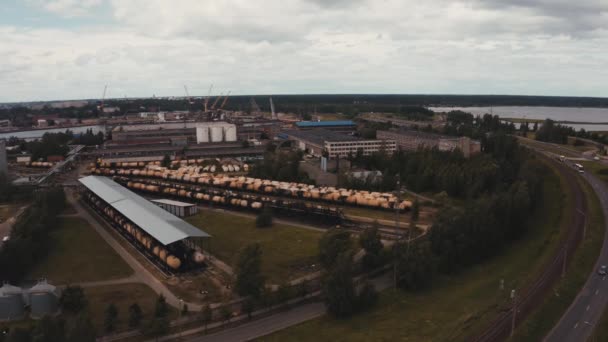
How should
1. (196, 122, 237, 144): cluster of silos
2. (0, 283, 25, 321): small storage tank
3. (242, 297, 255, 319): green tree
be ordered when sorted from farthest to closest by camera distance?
(196, 122, 237, 144): cluster of silos
(242, 297, 255, 319): green tree
(0, 283, 25, 321): small storage tank

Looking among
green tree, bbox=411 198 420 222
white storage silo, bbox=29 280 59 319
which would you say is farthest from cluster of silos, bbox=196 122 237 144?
white storage silo, bbox=29 280 59 319

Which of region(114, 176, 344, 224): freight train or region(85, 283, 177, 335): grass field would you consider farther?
region(114, 176, 344, 224): freight train

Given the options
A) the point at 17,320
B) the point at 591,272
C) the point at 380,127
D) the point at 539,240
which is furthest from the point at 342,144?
the point at 17,320

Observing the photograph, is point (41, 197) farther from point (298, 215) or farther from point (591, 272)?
point (591, 272)

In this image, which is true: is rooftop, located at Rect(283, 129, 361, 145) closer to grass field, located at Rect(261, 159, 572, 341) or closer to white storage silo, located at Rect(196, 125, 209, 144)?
white storage silo, located at Rect(196, 125, 209, 144)

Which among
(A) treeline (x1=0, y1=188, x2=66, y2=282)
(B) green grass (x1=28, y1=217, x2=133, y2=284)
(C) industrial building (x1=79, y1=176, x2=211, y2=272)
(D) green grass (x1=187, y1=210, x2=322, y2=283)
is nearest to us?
(A) treeline (x1=0, y1=188, x2=66, y2=282)

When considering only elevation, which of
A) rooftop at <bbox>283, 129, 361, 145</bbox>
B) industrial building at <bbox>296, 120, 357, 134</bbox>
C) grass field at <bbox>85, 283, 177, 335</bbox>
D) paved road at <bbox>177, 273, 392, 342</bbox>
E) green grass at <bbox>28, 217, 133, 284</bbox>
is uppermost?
industrial building at <bbox>296, 120, 357, 134</bbox>
